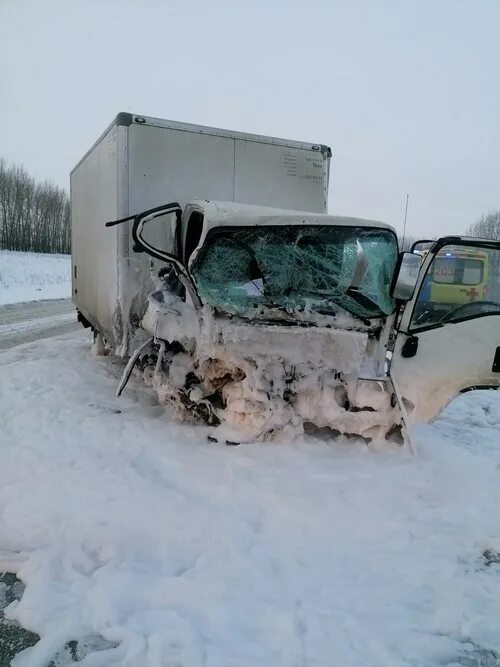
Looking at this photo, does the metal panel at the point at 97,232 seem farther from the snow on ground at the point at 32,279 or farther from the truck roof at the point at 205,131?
the snow on ground at the point at 32,279

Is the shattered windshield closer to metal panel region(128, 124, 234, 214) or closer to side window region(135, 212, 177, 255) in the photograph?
side window region(135, 212, 177, 255)

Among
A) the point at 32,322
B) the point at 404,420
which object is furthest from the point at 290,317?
the point at 32,322

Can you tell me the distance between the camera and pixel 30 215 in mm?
53688

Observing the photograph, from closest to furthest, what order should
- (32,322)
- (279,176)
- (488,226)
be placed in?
(279,176) → (32,322) → (488,226)

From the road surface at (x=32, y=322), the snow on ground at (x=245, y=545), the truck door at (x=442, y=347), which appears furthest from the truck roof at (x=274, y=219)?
the road surface at (x=32, y=322)

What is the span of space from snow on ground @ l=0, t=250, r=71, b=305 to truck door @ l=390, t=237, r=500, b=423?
1744cm

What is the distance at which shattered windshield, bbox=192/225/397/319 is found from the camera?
453 cm

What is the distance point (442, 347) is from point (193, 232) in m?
2.67

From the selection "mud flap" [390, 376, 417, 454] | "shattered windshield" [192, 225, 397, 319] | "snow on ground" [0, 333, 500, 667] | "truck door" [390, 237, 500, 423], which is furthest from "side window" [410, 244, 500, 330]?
"snow on ground" [0, 333, 500, 667]

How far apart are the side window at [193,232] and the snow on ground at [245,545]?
1.83 meters

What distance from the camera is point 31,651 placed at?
2338 mm

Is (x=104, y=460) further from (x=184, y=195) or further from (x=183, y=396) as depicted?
(x=184, y=195)

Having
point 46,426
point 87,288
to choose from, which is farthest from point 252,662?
point 87,288

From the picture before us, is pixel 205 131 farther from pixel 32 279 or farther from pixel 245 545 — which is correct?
pixel 32 279
